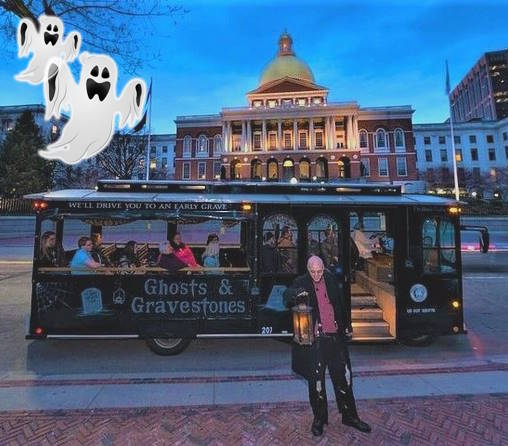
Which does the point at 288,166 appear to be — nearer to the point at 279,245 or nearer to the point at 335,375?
the point at 279,245

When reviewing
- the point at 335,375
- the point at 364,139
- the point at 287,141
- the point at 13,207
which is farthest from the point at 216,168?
the point at 335,375

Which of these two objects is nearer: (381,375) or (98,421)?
(98,421)

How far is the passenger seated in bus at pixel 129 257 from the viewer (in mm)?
6401

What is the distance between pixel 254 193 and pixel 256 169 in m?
62.7

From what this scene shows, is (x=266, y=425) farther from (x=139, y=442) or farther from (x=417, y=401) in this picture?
(x=417, y=401)

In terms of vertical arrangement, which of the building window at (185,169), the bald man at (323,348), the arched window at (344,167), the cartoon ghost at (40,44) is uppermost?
the building window at (185,169)

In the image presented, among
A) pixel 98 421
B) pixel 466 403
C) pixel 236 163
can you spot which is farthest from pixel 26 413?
pixel 236 163

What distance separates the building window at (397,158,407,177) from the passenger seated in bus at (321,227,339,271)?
2613 inches

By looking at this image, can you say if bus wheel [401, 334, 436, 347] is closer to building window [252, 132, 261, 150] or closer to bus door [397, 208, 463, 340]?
bus door [397, 208, 463, 340]

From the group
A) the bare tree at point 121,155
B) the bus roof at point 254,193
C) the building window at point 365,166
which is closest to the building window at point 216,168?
the building window at point 365,166

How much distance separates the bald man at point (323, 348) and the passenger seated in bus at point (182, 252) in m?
2.77

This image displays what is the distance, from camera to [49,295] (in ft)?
19.7

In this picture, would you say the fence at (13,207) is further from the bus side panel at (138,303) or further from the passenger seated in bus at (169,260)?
the passenger seated in bus at (169,260)

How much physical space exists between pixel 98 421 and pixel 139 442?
26.6 inches
